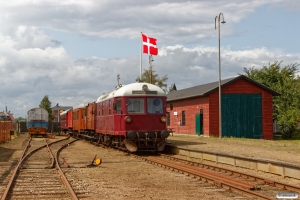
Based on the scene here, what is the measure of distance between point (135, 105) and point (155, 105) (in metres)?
0.94

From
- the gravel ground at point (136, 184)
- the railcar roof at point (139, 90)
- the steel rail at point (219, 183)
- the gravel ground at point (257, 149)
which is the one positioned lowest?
the gravel ground at point (136, 184)

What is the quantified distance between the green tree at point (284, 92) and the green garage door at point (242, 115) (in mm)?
8266

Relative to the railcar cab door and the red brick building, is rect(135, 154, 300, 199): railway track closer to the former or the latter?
the railcar cab door

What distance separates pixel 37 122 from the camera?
46594 mm

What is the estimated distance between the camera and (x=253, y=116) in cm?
3603

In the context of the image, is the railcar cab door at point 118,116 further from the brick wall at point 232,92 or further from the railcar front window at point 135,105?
the brick wall at point 232,92

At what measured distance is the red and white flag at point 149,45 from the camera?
36.1 m

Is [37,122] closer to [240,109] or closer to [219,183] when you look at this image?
[240,109]

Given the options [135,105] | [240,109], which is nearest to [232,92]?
[240,109]

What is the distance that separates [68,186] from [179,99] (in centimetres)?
3232

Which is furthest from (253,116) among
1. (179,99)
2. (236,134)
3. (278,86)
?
(278,86)

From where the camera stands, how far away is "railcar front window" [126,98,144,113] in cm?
2092

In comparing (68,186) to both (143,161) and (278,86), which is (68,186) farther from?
(278,86)

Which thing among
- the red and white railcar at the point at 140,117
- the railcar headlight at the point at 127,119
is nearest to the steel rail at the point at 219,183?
the red and white railcar at the point at 140,117
